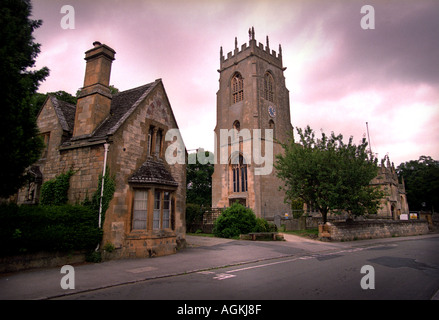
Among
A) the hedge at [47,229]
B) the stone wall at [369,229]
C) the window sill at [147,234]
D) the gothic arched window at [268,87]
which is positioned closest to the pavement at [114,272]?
the hedge at [47,229]

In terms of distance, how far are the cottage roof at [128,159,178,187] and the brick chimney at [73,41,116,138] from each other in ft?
10.7

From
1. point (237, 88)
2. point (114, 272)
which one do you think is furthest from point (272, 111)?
point (114, 272)

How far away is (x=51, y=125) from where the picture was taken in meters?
15.1

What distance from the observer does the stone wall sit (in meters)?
20.6

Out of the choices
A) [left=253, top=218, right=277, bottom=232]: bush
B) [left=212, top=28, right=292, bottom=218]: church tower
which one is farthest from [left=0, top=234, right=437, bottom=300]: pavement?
[left=212, top=28, right=292, bottom=218]: church tower

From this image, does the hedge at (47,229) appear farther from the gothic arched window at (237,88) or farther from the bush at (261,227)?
A: the gothic arched window at (237,88)

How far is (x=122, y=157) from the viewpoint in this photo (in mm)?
12656

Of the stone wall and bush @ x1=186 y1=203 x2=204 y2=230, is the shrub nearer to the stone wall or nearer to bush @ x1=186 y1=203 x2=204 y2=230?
bush @ x1=186 y1=203 x2=204 y2=230

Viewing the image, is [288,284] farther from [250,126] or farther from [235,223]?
[250,126]

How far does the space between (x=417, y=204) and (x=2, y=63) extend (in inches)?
2826

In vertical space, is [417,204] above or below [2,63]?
below
